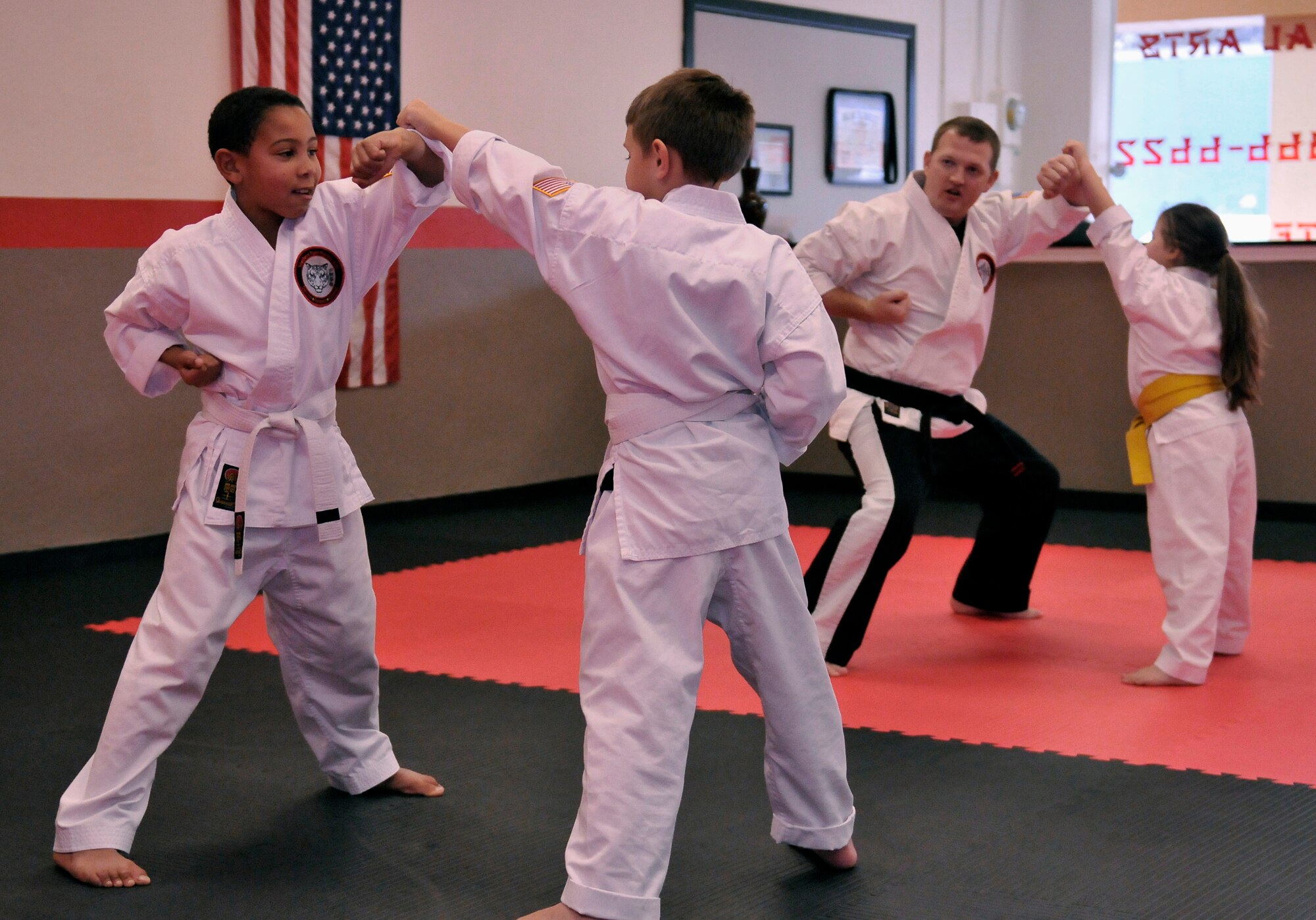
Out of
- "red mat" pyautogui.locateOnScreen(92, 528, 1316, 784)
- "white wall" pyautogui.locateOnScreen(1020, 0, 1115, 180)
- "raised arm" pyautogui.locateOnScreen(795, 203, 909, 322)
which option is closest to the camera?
"red mat" pyautogui.locateOnScreen(92, 528, 1316, 784)

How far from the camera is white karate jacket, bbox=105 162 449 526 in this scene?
2.35 metres

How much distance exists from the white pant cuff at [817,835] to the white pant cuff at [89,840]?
43.0 inches

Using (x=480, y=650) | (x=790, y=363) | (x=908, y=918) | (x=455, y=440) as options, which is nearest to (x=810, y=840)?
(x=908, y=918)

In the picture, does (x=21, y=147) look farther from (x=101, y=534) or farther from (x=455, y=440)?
(x=455, y=440)

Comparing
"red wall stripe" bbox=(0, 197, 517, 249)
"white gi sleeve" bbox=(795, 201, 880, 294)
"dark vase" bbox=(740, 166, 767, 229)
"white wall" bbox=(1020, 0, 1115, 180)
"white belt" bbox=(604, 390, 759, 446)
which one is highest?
"white wall" bbox=(1020, 0, 1115, 180)

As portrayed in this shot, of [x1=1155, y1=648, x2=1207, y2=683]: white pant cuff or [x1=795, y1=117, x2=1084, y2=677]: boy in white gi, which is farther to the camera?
[x1=795, y1=117, x2=1084, y2=677]: boy in white gi

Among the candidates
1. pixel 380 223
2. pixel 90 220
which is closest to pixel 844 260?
pixel 380 223

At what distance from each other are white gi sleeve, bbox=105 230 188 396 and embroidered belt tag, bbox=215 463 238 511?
0.19 meters

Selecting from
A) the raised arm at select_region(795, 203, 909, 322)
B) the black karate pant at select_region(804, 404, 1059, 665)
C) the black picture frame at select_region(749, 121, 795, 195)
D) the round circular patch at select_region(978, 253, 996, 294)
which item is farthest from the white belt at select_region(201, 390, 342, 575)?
the black picture frame at select_region(749, 121, 795, 195)

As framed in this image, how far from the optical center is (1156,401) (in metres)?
3.62

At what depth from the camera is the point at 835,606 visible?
11.9 ft

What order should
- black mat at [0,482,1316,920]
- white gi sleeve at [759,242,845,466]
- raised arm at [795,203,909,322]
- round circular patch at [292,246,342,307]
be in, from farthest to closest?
raised arm at [795,203,909,322], round circular patch at [292,246,342,307], black mat at [0,482,1316,920], white gi sleeve at [759,242,845,466]

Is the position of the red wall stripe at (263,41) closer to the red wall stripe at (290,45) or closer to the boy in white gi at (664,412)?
the red wall stripe at (290,45)

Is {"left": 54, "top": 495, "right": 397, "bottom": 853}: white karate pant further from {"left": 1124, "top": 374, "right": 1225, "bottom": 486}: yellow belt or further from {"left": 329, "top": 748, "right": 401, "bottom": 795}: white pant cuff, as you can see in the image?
{"left": 1124, "top": 374, "right": 1225, "bottom": 486}: yellow belt
